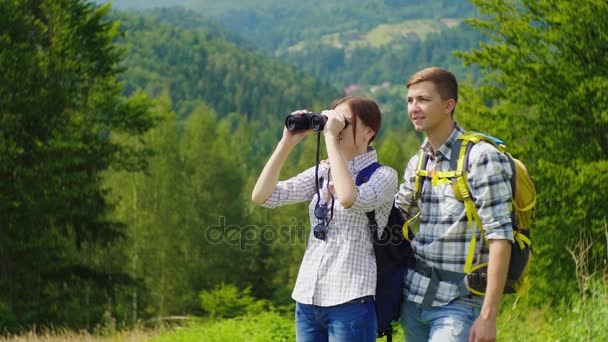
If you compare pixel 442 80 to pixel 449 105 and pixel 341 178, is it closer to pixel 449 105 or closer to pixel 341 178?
pixel 449 105

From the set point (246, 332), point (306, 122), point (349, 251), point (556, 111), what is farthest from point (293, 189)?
point (556, 111)

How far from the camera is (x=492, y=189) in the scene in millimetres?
2785

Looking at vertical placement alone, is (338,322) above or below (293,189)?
below

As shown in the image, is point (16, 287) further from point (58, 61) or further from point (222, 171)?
point (222, 171)

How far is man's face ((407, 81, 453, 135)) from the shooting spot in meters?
3.03

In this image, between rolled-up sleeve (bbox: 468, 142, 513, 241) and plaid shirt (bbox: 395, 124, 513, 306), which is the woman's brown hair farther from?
rolled-up sleeve (bbox: 468, 142, 513, 241)

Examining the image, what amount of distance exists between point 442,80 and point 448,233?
25.6 inches

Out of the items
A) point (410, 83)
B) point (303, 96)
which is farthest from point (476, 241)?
point (303, 96)

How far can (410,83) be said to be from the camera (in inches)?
121

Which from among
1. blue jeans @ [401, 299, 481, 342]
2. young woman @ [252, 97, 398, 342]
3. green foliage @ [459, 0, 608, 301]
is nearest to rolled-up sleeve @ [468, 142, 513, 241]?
blue jeans @ [401, 299, 481, 342]

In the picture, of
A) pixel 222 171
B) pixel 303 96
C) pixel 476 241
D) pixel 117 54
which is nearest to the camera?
pixel 476 241

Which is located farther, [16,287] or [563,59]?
[16,287]

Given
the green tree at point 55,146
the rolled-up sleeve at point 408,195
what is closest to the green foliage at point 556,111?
the green tree at point 55,146

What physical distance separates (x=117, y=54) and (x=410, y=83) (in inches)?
655
